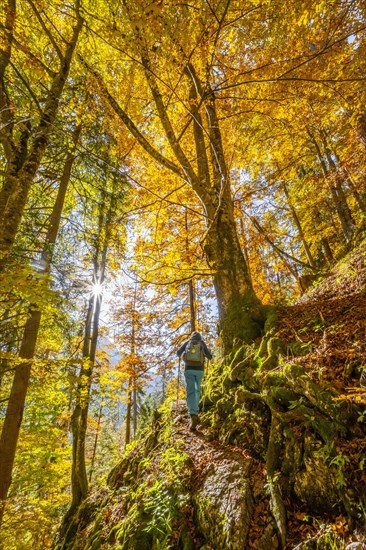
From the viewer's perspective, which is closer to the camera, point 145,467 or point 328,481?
point 328,481

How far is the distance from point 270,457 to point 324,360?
1.36m

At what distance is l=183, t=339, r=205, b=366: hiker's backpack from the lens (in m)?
5.34

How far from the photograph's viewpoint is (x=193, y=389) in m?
5.07

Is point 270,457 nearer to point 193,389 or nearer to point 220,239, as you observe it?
point 193,389

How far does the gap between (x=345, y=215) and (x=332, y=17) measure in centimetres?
563

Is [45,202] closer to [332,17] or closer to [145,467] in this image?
[145,467]

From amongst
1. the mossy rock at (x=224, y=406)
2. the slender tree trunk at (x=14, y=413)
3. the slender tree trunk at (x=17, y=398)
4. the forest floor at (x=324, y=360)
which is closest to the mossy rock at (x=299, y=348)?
the forest floor at (x=324, y=360)

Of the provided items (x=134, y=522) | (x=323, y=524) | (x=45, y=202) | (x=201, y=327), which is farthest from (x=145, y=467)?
(x=201, y=327)

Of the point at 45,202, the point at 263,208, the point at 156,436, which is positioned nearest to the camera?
A: the point at 156,436

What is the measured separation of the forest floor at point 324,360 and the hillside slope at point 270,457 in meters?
0.01

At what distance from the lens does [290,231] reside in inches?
575

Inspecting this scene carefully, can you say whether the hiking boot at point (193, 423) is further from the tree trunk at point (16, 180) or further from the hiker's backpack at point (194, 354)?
the tree trunk at point (16, 180)

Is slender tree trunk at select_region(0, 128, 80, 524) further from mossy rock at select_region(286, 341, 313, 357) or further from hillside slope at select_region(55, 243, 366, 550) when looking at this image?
mossy rock at select_region(286, 341, 313, 357)

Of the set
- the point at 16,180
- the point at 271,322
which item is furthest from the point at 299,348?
the point at 16,180
